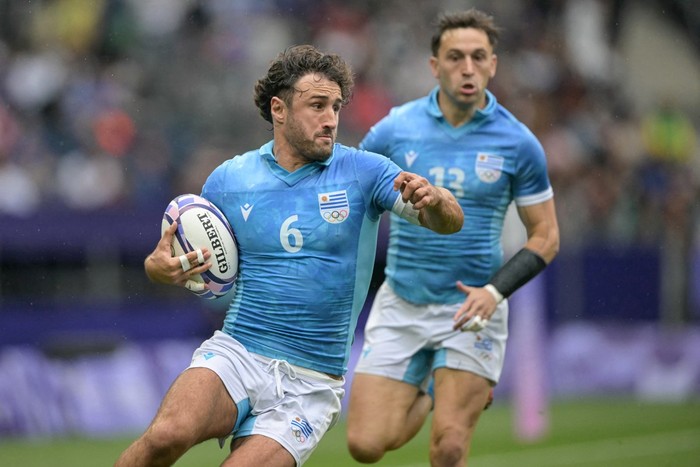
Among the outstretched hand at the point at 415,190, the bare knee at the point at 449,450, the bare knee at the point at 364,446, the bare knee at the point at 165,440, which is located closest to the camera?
the bare knee at the point at 165,440

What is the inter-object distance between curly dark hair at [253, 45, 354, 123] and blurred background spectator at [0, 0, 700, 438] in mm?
6766

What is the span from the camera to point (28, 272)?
1346 centimetres

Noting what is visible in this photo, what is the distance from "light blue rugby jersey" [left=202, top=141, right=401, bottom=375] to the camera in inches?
266

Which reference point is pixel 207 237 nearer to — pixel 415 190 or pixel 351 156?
pixel 351 156

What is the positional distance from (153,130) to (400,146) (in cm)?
829

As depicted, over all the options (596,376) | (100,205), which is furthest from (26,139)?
(596,376)

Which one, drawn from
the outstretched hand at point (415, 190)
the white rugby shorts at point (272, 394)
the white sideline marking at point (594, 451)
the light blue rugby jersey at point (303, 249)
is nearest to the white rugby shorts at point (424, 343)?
the light blue rugby jersey at point (303, 249)

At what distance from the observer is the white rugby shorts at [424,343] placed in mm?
8055

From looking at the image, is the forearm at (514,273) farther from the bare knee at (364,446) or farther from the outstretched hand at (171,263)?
the outstretched hand at (171,263)

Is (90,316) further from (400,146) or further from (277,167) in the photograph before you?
(277,167)

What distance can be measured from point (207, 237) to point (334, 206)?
663 millimetres

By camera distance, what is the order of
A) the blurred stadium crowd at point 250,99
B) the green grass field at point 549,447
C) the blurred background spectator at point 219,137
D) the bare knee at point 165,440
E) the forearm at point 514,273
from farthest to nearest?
the blurred stadium crowd at point 250,99 → the blurred background spectator at point 219,137 → the green grass field at point 549,447 → the forearm at point 514,273 → the bare knee at point 165,440

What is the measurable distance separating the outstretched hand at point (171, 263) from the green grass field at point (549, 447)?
5209mm

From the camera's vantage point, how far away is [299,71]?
6.84 meters
